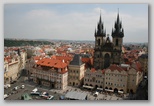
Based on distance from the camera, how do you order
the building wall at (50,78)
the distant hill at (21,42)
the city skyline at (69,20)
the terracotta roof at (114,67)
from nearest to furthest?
the city skyline at (69,20) → the distant hill at (21,42) → the terracotta roof at (114,67) → the building wall at (50,78)

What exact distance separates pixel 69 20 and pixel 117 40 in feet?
3.51

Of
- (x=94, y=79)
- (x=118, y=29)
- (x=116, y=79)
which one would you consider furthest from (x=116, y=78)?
(x=118, y=29)

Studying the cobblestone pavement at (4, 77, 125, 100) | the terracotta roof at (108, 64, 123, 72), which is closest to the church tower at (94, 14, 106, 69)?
the terracotta roof at (108, 64, 123, 72)

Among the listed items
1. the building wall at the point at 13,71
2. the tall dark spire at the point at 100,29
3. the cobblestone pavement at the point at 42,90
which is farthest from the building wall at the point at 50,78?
the tall dark spire at the point at 100,29

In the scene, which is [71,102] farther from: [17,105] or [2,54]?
[2,54]

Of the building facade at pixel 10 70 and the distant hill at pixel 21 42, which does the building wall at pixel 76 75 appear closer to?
the distant hill at pixel 21 42

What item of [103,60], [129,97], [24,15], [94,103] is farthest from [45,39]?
[129,97]

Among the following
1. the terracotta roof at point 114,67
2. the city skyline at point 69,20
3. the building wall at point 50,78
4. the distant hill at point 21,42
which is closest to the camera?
the city skyline at point 69,20

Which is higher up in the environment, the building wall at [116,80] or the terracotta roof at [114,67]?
the terracotta roof at [114,67]

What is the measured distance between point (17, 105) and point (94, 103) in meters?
1.55

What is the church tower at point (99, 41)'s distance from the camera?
5395 millimetres

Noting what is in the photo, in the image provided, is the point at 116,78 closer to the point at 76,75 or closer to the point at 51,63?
the point at 76,75

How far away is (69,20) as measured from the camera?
17.8 ft

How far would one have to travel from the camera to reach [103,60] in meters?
5.57
